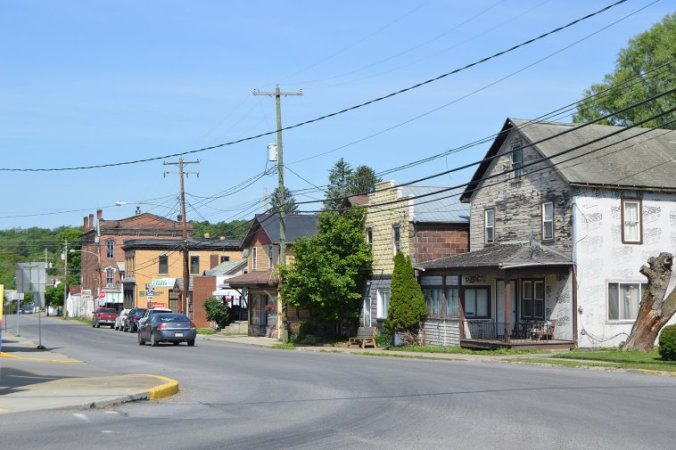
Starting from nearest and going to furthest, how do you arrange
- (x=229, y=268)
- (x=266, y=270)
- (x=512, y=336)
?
(x=512, y=336) < (x=266, y=270) < (x=229, y=268)

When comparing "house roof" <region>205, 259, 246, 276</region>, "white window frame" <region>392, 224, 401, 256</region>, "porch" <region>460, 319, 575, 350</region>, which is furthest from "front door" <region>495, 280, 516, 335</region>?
"house roof" <region>205, 259, 246, 276</region>

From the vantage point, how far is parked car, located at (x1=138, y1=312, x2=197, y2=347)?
41000mm

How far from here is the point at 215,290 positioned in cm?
7012

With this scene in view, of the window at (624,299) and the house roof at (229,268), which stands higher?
the house roof at (229,268)

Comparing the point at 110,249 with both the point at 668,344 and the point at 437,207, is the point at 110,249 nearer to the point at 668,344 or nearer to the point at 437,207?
the point at 437,207

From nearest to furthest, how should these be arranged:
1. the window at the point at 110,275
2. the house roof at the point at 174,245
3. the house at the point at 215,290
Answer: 1. the house at the point at 215,290
2. the house roof at the point at 174,245
3. the window at the point at 110,275

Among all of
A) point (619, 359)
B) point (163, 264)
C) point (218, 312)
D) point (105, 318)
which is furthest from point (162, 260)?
point (619, 359)

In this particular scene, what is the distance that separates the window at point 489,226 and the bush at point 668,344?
515 inches

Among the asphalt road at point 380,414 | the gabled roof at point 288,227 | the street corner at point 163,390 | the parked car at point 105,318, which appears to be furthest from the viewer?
the parked car at point 105,318

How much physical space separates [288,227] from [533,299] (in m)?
23.6

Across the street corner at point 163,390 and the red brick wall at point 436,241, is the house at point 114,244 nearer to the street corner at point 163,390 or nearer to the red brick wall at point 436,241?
the red brick wall at point 436,241

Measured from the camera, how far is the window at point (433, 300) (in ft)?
131

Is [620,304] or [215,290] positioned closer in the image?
[620,304]

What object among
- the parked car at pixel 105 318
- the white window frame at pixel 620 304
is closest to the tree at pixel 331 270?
the white window frame at pixel 620 304
